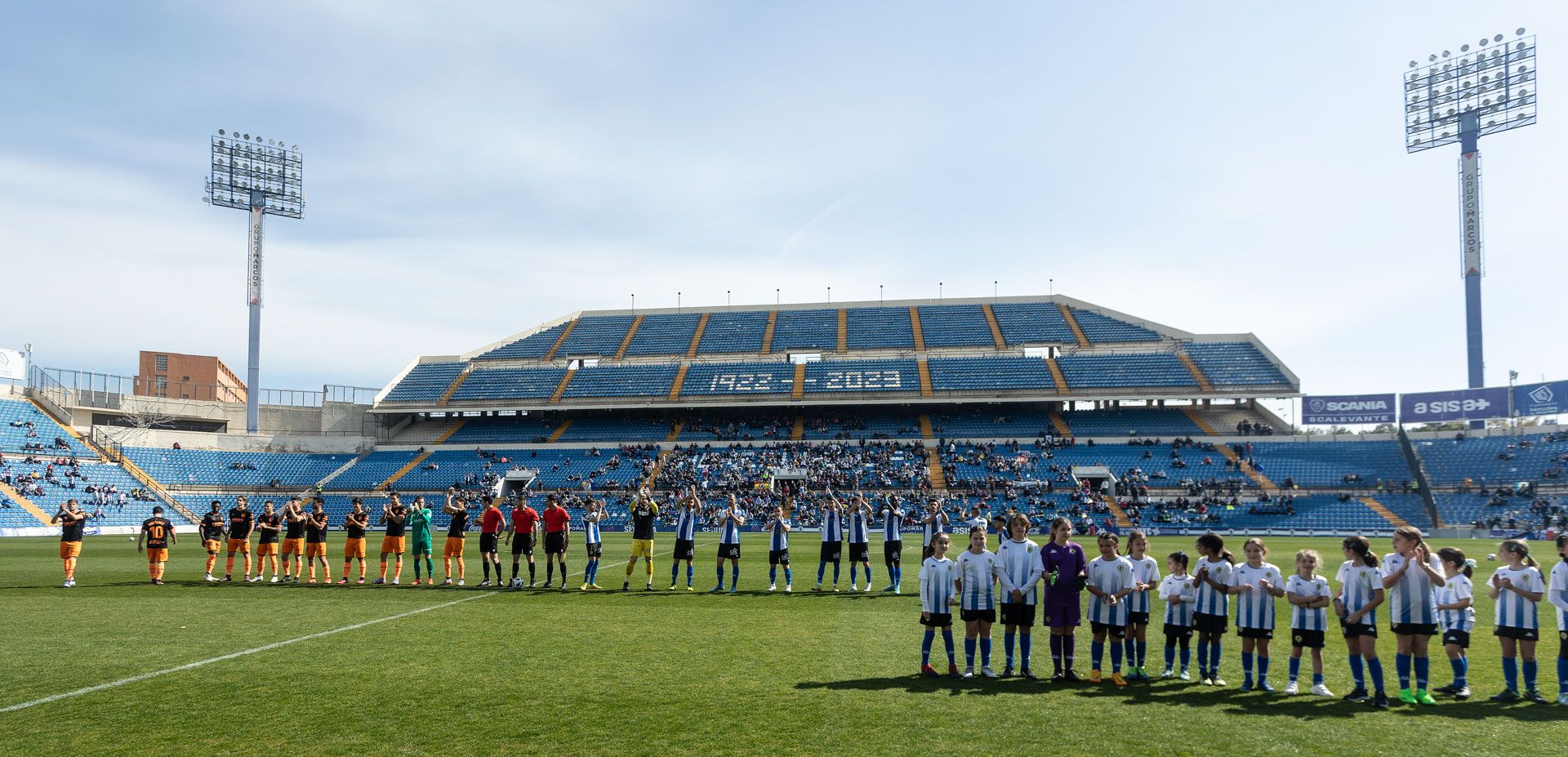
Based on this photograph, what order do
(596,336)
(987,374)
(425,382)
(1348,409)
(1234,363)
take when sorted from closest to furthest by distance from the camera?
(1348,409)
(1234,363)
(987,374)
(425,382)
(596,336)

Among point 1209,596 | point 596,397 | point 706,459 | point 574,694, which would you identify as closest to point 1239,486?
point 706,459

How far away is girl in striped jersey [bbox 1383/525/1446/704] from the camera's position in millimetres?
9422

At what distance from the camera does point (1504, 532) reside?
4300cm

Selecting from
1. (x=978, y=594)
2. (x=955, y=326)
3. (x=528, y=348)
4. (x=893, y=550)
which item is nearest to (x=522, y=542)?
(x=893, y=550)

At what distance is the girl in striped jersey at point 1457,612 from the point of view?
9609 millimetres

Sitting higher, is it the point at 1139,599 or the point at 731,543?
the point at 1139,599

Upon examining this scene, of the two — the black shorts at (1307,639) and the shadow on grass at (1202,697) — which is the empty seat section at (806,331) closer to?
the shadow on grass at (1202,697)

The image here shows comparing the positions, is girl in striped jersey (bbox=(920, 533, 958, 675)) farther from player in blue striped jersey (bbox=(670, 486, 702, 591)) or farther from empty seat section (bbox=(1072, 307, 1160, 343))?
empty seat section (bbox=(1072, 307, 1160, 343))

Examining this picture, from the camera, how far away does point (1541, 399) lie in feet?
171

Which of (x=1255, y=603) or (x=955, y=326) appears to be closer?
(x=1255, y=603)

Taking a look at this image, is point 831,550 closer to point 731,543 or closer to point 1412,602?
point 731,543

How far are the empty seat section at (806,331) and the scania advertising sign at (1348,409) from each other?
104 feet

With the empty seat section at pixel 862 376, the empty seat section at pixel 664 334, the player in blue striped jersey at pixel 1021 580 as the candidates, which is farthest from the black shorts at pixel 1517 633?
the empty seat section at pixel 664 334

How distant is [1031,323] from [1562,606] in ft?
206
